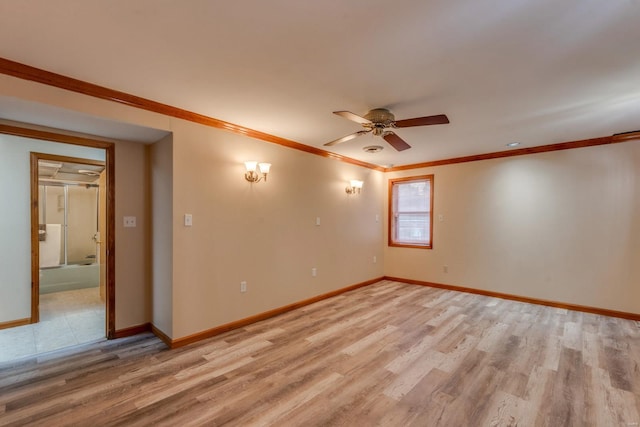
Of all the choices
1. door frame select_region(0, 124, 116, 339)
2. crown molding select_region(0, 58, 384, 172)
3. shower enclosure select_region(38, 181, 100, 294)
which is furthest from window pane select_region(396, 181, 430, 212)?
shower enclosure select_region(38, 181, 100, 294)

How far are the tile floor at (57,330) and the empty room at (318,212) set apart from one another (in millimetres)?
41

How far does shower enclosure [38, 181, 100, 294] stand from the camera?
5175 mm

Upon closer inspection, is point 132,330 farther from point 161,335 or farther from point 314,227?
point 314,227

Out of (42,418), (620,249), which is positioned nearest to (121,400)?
(42,418)

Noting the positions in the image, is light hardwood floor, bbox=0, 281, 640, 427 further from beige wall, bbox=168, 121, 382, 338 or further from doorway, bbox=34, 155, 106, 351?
doorway, bbox=34, 155, 106, 351

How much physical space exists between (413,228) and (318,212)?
2.32m

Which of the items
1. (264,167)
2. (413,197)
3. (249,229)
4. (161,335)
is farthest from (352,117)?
(413,197)

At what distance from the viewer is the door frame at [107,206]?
2.63 m

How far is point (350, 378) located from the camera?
2293mm

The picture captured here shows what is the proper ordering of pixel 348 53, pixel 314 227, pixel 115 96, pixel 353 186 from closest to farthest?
1. pixel 348 53
2. pixel 115 96
3. pixel 314 227
4. pixel 353 186

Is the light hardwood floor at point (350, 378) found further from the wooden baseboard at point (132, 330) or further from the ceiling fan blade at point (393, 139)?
the ceiling fan blade at point (393, 139)

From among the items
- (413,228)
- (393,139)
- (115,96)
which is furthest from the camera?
(413,228)

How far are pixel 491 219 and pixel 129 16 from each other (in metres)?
5.18

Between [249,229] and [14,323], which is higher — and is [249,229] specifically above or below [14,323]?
above
